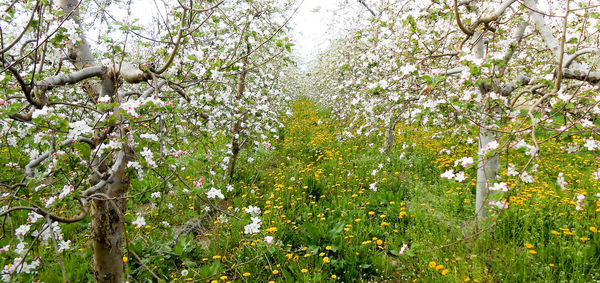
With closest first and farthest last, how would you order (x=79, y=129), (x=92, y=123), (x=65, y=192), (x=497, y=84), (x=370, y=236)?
(x=79, y=129) → (x=65, y=192) → (x=92, y=123) → (x=497, y=84) → (x=370, y=236)

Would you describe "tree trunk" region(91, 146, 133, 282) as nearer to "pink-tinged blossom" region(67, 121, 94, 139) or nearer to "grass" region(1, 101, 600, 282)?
"grass" region(1, 101, 600, 282)

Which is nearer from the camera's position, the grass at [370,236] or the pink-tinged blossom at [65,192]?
the pink-tinged blossom at [65,192]

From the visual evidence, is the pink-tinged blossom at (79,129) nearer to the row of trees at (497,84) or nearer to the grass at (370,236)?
the grass at (370,236)

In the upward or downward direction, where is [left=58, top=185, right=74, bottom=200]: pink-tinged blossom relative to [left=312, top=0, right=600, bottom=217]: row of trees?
downward

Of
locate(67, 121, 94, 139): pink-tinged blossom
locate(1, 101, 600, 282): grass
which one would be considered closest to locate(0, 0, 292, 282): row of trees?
locate(67, 121, 94, 139): pink-tinged blossom

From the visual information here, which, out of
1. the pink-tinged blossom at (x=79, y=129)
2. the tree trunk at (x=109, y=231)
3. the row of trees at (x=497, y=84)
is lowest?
the tree trunk at (x=109, y=231)

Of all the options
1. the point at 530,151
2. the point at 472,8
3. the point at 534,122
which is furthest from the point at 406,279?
the point at 472,8

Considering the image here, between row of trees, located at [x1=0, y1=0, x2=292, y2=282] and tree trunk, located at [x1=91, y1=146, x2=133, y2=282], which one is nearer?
row of trees, located at [x1=0, y1=0, x2=292, y2=282]

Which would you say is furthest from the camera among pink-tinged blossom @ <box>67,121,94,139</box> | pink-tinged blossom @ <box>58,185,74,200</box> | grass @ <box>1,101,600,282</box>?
grass @ <box>1,101,600,282</box>

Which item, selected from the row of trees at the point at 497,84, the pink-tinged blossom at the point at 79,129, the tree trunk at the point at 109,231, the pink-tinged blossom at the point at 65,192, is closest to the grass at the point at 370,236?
the tree trunk at the point at 109,231

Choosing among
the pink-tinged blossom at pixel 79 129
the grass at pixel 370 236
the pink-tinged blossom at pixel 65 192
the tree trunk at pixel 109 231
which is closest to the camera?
the pink-tinged blossom at pixel 79 129

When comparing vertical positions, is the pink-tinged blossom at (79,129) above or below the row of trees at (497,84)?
below

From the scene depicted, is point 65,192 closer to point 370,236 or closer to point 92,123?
point 92,123

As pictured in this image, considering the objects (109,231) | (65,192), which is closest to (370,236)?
(109,231)
